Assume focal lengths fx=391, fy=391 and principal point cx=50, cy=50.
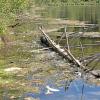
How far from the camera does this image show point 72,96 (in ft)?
54.9

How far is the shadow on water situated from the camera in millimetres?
16422

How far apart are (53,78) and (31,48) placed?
10477 mm

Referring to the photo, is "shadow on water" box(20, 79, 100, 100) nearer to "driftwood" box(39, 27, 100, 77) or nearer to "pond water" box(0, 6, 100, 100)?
"pond water" box(0, 6, 100, 100)

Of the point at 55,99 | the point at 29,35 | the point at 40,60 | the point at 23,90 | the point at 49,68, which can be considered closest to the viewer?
the point at 55,99

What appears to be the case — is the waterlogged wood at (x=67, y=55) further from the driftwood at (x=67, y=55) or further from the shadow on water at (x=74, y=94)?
the shadow on water at (x=74, y=94)

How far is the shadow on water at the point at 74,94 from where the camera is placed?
16422mm

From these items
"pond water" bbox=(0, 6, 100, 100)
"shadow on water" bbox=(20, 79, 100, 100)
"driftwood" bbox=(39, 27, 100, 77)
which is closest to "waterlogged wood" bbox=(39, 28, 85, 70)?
"driftwood" bbox=(39, 27, 100, 77)

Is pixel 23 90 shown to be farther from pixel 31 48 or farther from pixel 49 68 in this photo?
pixel 31 48

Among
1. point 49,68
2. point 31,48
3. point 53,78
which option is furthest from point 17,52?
point 53,78

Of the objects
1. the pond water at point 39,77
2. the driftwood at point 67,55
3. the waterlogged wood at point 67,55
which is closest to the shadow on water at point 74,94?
the pond water at point 39,77

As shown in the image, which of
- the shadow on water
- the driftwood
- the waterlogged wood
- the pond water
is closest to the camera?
the shadow on water

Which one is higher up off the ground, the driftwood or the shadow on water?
the driftwood

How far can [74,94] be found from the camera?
56.0 ft

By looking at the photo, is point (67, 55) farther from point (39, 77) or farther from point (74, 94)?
point (74, 94)
